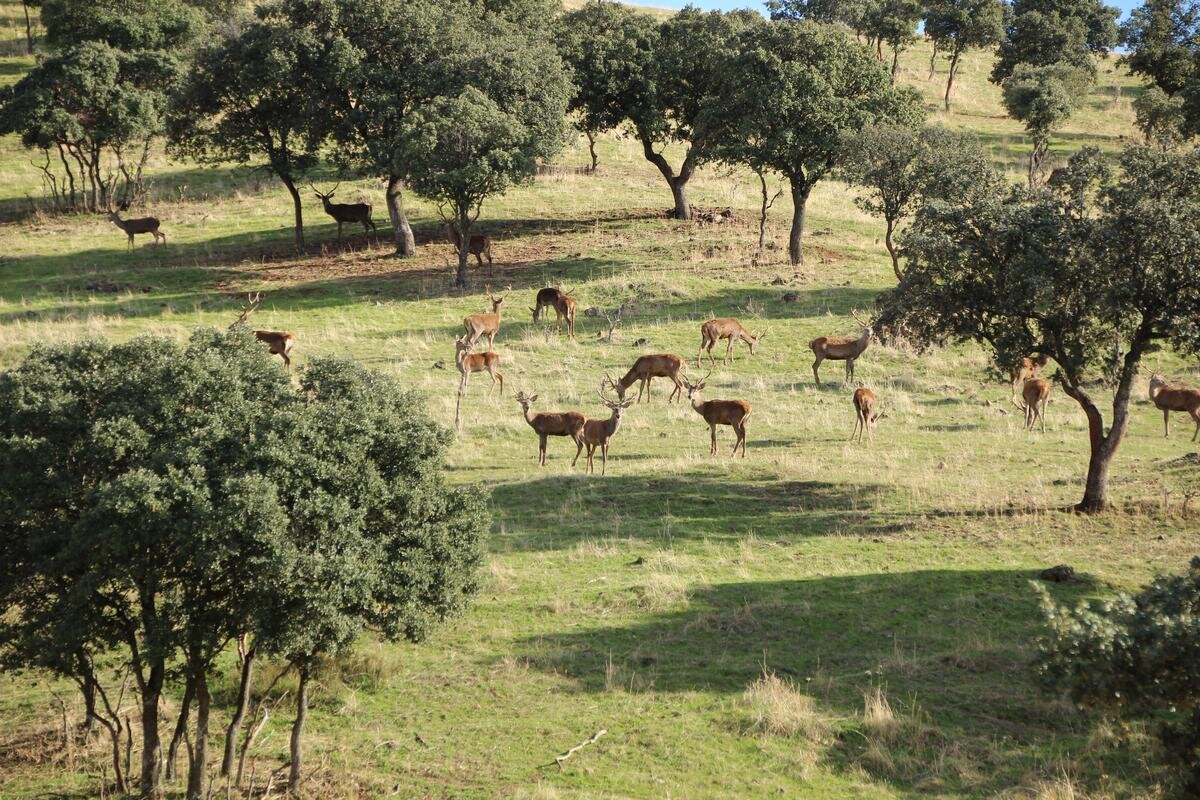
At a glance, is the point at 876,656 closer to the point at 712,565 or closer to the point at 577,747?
the point at 712,565

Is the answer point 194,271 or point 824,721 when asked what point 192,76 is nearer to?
point 194,271

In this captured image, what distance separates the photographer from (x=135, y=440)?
42.1ft

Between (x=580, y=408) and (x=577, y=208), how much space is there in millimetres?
26758

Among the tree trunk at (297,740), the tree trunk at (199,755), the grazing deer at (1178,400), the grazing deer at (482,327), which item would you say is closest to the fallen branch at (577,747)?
the tree trunk at (297,740)

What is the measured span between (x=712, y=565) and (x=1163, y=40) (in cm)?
6901

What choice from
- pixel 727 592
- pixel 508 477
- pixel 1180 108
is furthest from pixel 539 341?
pixel 1180 108

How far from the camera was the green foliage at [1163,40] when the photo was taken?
7206 cm

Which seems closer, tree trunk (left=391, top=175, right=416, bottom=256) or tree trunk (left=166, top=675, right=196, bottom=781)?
tree trunk (left=166, top=675, right=196, bottom=781)

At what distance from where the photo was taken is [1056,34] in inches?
2904

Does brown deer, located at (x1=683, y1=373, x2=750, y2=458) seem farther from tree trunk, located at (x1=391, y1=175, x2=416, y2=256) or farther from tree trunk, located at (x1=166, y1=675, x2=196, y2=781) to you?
tree trunk, located at (x1=391, y1=175, x2=416, y2=256)

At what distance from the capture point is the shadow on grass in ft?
45.5

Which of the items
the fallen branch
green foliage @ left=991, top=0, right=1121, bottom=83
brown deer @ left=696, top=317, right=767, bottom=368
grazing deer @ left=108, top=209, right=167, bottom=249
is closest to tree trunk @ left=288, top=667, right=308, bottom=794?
the fallen branch

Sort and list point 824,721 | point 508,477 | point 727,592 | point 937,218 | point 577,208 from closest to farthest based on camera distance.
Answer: point 824,721 < point 727,592 < point 937,218 < point 508,477 < point 577,208

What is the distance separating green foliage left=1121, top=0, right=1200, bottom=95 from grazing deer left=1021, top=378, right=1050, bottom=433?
5300 cm
